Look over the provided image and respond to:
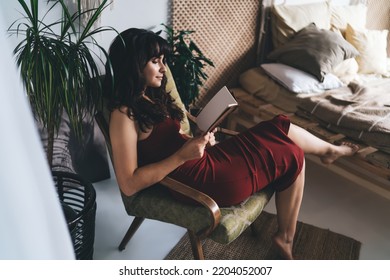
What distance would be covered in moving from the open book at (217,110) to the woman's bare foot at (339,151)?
75cm

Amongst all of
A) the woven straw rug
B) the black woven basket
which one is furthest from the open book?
the woven straw rug

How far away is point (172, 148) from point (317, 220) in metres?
1.07

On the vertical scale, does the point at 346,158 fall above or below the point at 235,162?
below

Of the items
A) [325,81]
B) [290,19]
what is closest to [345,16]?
[290,19]

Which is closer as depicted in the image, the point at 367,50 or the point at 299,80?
the point at 299,80

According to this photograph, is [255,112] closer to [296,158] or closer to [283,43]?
[283,43]

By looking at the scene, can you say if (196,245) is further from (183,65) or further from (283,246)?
(183,65)

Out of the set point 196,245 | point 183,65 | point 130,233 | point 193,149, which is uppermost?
point 183,65

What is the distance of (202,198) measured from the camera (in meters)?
1.20

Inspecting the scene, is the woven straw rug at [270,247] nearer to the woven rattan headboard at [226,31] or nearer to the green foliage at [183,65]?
the green foliage at [183,65]

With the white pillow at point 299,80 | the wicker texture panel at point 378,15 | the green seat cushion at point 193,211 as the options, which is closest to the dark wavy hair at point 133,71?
the green seat cushion at point 193,211
